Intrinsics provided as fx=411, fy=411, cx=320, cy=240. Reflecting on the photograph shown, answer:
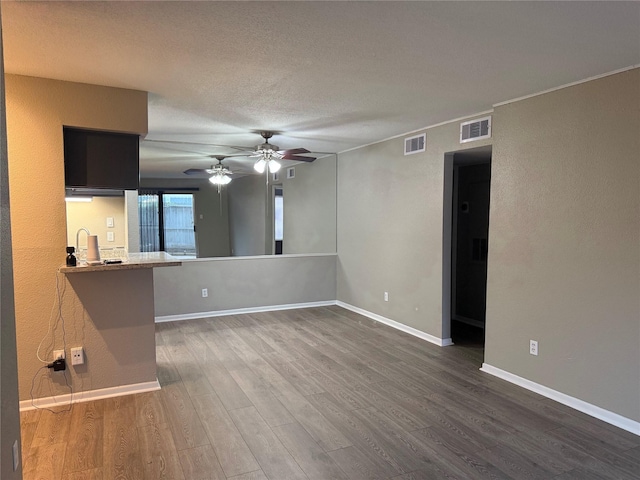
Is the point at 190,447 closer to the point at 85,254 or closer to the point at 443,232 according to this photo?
the point at 85,254

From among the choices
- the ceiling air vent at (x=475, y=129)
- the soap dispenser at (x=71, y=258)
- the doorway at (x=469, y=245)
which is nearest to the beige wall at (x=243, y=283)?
the doorway at (x=469, y=245)

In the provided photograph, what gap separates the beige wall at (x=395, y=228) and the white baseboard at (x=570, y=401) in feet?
3.17

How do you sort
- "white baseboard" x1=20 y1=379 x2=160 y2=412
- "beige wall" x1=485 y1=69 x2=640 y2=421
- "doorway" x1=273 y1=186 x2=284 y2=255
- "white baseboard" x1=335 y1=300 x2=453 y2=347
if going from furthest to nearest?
"doorway" x1=273 y1=186 x2=284 y2=255 → "white baseboard" x1=335 y1=300 x2=453 y2=347 → "white baseboard" x1=20 y1=379 x2=160 y2=412 → "beige wall" x1=485 y1=69 x2=640 y2=421

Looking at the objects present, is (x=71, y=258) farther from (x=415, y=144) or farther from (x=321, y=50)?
(x=415, y=144)

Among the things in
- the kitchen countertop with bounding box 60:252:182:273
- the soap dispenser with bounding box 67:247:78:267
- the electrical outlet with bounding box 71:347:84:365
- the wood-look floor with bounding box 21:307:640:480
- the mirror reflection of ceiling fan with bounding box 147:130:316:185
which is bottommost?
the wood-look floor with bounding box 21:307:640:480

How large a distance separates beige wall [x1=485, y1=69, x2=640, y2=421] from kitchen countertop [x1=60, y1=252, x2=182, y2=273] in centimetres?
286

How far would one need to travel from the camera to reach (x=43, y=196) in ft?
9.91

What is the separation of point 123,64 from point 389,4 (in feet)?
5.81

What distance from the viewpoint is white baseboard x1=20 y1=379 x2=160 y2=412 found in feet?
10.2

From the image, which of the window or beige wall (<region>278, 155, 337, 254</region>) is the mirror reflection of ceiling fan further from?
the window

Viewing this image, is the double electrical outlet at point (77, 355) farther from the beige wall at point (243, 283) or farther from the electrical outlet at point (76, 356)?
the beige wall at point (243, 283)

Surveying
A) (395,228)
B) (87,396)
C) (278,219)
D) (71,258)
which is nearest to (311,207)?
(278,219)

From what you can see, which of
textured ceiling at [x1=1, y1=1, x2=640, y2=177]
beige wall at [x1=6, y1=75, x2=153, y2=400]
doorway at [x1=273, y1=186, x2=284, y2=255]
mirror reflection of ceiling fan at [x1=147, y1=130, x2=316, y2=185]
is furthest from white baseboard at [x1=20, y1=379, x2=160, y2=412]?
doorway at [x1=273, y1=186, x2=284, y2=255]

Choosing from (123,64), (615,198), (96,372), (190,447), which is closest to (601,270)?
(615,198)
